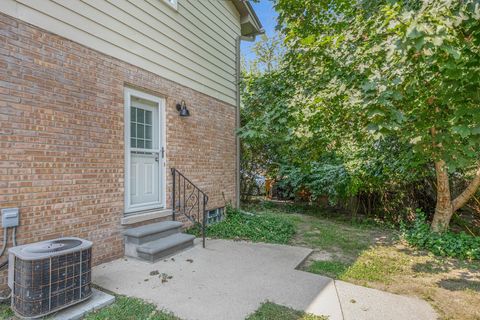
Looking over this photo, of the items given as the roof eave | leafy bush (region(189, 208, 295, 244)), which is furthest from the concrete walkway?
the roof eave

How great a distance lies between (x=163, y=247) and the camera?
4.06m

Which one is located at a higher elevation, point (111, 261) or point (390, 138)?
point (390, 138)

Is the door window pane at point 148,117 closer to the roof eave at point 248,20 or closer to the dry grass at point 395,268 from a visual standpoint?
the dry grass at point 395,268

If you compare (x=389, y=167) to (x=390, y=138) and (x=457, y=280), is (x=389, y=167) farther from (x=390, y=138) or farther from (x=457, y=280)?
(x=457, y=280)

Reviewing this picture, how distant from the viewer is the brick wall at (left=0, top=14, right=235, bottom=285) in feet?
9.81

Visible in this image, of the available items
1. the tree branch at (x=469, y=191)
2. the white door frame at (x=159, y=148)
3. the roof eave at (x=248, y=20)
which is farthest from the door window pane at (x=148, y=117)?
the tree branch at (x=469, y=191)

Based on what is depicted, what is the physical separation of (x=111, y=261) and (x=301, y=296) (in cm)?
254

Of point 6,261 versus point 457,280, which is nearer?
point 6,261

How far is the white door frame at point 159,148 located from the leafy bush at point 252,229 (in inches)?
40.5

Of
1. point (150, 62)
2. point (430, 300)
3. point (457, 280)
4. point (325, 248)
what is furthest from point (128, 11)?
point (457, 280)

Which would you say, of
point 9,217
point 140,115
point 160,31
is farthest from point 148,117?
point 9,217

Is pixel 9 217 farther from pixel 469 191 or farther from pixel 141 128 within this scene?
pixel 469 191

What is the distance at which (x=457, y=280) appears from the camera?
388 centimetres

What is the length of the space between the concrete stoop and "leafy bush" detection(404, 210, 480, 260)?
13.7 ft
